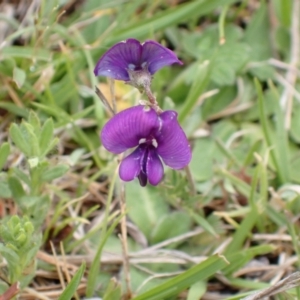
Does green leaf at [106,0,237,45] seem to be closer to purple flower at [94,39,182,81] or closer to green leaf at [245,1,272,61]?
green leaf at [245,1,272,61]

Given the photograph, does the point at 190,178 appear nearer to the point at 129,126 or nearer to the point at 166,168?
the point at 166,168

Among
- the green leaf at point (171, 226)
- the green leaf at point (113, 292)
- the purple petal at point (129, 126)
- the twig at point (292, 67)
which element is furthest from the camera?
the twig at point (292, 67)

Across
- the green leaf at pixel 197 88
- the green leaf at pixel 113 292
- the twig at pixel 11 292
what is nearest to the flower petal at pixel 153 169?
the green leaf at pixel 113 292

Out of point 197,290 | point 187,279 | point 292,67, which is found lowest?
point 197,290

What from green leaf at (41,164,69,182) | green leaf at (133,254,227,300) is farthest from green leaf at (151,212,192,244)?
green leaf at (41,164,69,182)

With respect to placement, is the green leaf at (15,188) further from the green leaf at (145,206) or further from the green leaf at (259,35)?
the green leaf at (259,35)

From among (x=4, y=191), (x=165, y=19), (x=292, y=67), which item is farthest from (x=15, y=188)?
(x=292, y=67)
